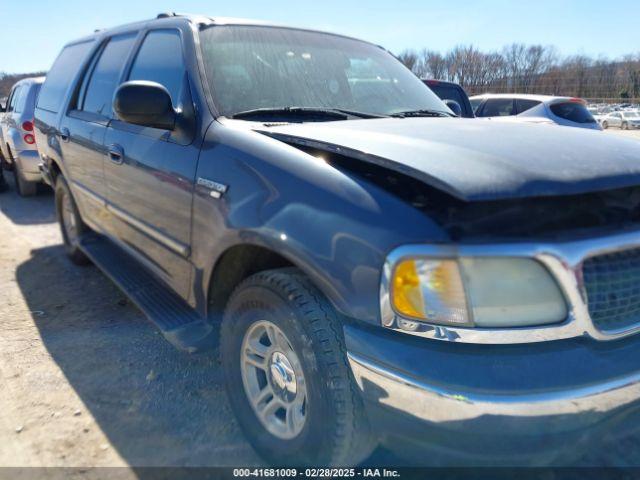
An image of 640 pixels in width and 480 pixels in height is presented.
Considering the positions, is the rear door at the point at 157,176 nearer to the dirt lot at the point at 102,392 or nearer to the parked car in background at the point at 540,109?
the dirt lot at the point at 102,392

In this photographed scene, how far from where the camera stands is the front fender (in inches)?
61.9

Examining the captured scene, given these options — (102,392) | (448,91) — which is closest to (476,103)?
(448,91)

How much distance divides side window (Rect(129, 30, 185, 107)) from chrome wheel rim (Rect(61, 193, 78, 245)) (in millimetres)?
1846

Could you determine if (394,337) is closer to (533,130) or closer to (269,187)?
(269,187)

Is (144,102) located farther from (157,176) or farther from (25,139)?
(25,139)

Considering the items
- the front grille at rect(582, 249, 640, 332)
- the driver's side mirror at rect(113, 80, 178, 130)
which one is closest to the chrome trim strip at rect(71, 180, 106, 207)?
the driver's side mirror at rect(113, 80, 178, 130)

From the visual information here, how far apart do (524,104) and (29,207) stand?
905 cm

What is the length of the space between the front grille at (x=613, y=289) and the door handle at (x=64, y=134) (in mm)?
3932

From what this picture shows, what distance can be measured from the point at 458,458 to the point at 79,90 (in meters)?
4.00

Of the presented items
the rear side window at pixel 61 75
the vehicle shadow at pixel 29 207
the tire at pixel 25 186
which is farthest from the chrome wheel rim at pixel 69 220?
the tire at pixel 25 186

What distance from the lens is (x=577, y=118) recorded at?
10.0m

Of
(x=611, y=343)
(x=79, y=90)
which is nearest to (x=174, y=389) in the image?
(x=611, y=343)

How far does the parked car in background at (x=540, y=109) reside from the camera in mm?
9656

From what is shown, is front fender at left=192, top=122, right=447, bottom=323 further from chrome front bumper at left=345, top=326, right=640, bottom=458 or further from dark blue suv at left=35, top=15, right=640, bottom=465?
chrome front bumper at left=345, top=326, right=640, bottom=458
